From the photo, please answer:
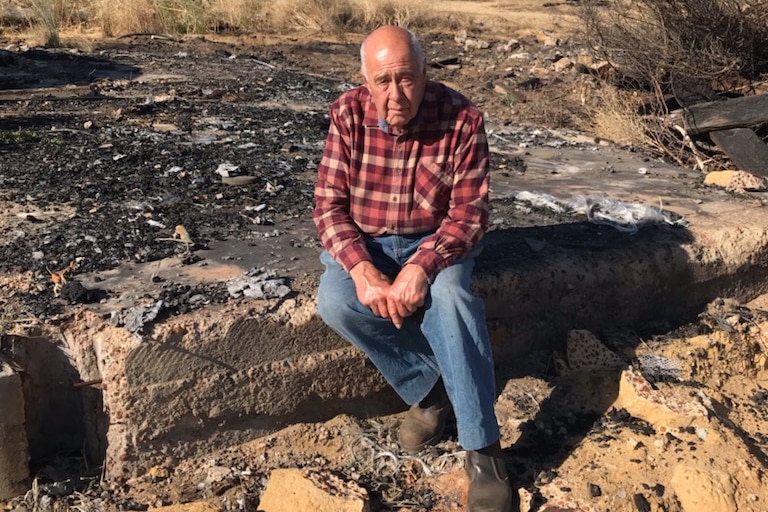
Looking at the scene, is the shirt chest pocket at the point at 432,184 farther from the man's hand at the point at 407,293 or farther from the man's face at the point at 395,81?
the man's hand at the point at 407,293

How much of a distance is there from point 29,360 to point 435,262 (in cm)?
159

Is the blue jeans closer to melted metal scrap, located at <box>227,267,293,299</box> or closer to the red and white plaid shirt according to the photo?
the red and white plaid shirt

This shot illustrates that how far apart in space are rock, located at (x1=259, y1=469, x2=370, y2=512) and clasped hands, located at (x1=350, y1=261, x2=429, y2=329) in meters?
0.64

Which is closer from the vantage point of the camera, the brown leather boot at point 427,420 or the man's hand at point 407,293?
the man's hand at point 407,293

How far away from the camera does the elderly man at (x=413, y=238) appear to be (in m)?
2.70

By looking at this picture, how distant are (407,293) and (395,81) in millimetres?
750

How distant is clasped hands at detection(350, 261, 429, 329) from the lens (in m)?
2.71

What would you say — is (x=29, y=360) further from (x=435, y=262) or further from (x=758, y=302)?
(x=758, y=302)

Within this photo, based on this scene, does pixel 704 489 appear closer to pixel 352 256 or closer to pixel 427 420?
pixel 427 420

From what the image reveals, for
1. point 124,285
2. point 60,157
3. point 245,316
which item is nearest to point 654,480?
point 245,316

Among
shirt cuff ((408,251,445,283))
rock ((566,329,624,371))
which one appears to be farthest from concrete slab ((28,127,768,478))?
shirt cuff ((408,251,445,283))

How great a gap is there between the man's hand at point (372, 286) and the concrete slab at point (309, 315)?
0.38 metres

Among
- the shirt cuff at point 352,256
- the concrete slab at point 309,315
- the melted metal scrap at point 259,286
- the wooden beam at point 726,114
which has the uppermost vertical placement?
the shirt cuff at point 352,256

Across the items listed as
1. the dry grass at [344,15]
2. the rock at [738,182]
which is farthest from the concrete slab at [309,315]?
the dry grass at [344,15]
